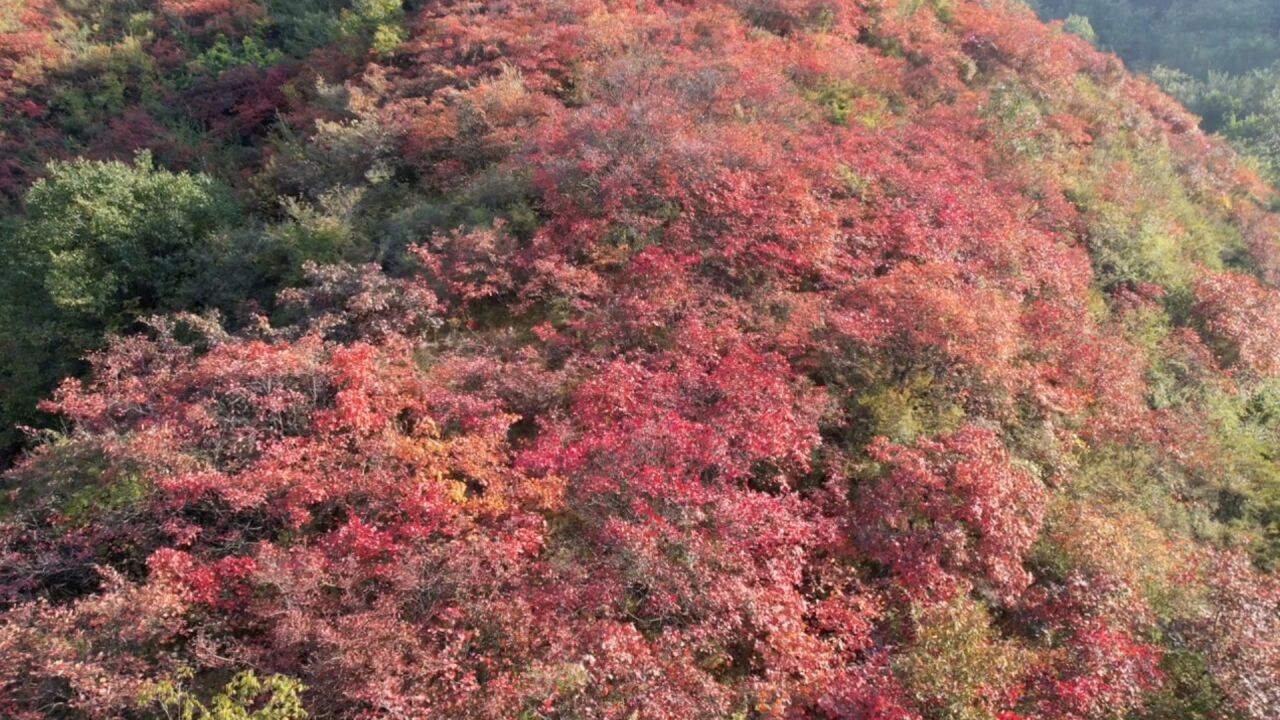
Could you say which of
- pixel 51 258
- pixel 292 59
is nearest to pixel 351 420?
pixel 51 258

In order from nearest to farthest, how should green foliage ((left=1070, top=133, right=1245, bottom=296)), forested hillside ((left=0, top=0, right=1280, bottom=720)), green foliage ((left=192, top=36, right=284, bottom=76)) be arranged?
1. forested hillside ((left=0, top=0, right=1280, bottom=720))
2. green foliage ((left=1070, top=133, right=1245, bottom=296))
3. green foliage ((left=192, top=36, right=284, bottom=76))

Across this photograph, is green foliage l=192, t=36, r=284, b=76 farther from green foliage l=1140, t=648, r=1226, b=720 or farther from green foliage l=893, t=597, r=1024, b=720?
green foliage l=1140, t=648, r=1226, b=720

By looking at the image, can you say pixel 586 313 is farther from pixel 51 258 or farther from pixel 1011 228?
pixel 51 258

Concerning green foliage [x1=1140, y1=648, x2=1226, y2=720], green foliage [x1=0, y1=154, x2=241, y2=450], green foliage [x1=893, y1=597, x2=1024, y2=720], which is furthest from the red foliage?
green foliage [x1=0, y1=154, x2=241, y2=450]

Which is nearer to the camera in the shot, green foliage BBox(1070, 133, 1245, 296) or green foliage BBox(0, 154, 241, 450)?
green foliage BBox(0, 154, 241, 450)

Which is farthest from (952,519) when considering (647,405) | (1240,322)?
(1240,322)

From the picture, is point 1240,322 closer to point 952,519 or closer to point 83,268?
point 952,519

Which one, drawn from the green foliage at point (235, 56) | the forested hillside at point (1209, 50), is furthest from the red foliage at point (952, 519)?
the forested hillside at point (1209, 50)

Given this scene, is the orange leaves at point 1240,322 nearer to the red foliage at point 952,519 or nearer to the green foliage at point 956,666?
the red foliage at point 952,519
